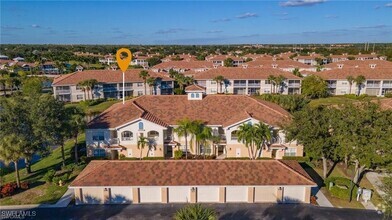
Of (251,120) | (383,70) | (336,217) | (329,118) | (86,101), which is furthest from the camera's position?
(383,70)

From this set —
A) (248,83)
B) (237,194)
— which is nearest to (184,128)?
(237,194)

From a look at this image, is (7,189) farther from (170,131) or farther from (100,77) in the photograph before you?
(100,77)

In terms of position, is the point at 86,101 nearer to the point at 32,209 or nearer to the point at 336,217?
the point at 32,209

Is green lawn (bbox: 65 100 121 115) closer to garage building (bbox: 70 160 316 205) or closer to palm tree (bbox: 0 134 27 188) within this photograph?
palm tree (bbox: 0 134 27 188)

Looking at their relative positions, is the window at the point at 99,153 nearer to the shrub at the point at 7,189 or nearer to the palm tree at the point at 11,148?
the palm tree at the point at 11,148

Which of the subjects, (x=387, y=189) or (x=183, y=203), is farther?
(x=183, y=203)

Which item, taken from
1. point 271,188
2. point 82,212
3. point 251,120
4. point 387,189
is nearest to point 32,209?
point 82,212

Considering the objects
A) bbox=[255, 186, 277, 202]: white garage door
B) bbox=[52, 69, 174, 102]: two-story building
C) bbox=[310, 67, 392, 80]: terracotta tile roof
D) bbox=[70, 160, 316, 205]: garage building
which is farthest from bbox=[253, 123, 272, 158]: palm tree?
bbox=[310, 67, 392, 80]: terracotta tile roof
